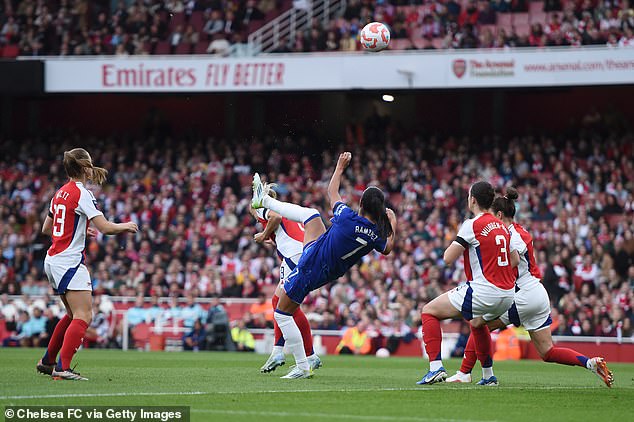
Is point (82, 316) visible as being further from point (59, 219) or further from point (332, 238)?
point (332, 238)

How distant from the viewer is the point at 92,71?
2991 centimetres

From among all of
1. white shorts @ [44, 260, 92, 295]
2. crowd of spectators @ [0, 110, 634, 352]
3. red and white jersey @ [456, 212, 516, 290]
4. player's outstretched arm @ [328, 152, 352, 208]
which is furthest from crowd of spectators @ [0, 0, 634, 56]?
white shorts @ [44, 260, 92, 295]

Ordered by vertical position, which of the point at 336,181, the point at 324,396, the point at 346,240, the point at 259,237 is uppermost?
the point at 336,181

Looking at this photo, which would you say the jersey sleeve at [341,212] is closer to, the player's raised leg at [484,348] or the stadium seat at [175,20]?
the player's raised leg at [484,348]

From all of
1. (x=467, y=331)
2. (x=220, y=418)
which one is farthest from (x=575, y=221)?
(x=220, y=418)

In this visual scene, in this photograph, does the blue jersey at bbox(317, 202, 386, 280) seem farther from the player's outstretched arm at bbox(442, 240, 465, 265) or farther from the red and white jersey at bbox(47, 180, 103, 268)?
the red and white jersey at bbox(47, 180, 103, 268)

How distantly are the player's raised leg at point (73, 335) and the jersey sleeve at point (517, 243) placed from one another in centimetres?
443

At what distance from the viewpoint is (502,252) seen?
11125 mm

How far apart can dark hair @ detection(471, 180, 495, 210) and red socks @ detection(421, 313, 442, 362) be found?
1269mm

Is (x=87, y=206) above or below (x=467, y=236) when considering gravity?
above

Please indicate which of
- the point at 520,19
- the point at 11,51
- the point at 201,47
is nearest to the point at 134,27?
the point at 201,47

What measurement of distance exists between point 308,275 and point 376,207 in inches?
41.3

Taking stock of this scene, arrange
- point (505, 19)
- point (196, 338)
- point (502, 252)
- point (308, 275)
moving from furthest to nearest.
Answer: point (505, 19) → point (196, 338) → point (308, 275) → point (502, 252)

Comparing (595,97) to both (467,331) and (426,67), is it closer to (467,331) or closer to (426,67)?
(426,67)
